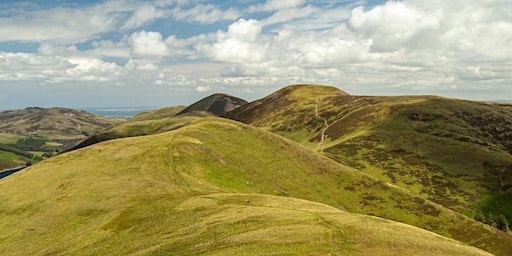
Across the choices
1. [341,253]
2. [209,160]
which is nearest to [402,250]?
[341,253]

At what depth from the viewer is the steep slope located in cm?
4650

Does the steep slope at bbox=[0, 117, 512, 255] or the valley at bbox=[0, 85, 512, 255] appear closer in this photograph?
the steep slope at bbox=[0, 117, 512, 255]

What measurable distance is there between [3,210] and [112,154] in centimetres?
3066

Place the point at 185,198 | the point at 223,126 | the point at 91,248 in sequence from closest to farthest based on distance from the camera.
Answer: the point at 91,248 < the point at 185,198 < the point at 223,126

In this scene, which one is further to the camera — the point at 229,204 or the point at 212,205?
the point at 229,204

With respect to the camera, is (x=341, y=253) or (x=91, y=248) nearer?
(x=341, y=253)

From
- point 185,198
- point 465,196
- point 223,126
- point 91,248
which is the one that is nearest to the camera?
point 91,248

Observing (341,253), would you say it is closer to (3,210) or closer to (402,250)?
(402,250)

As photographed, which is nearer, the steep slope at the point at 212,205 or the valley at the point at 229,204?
the steep slope at the point at 212,205

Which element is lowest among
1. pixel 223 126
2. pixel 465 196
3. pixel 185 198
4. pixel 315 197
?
pixel 465 196

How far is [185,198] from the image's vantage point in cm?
7306

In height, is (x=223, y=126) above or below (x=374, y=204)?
above

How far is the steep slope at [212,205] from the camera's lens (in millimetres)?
46500

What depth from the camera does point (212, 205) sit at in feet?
220
